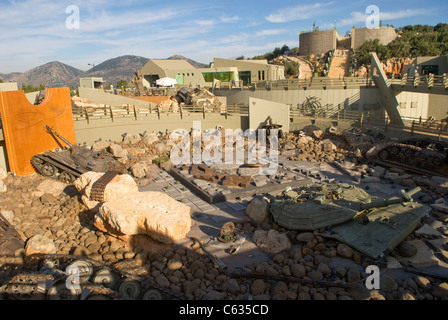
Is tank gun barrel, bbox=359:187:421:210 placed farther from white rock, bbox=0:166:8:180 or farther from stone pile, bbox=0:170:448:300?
white rock, bbox=0:166:8:180

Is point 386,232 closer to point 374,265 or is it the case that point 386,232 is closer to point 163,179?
point 374,265

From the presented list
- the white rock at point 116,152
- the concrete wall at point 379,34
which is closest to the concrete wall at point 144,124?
the white rock at point 116,152

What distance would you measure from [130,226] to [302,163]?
9715 mm

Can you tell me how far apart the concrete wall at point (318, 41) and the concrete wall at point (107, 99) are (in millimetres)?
36930

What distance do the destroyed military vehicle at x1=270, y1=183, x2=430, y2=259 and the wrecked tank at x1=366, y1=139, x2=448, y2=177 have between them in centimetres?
556

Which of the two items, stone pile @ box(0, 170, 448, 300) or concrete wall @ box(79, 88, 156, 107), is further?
concrete wall @ box(79, 88, 156, 107)

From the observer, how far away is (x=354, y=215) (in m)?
7.99

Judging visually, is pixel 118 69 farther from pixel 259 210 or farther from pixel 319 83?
pixel 259 210

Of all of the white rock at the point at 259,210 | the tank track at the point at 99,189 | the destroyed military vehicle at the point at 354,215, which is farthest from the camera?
the tank track at the point at 99,189

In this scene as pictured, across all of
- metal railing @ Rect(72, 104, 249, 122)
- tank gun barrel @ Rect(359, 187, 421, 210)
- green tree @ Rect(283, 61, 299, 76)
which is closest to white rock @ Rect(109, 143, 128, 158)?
metal railing @ Rect(72, 104, 249, 122)

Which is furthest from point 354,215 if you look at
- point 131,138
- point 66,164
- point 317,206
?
point 131,138

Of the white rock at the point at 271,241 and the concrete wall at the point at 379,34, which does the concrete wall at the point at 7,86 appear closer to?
the white rock at the point at 271,241

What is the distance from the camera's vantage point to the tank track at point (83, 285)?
5.39 meters

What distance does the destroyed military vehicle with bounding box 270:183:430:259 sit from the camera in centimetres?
726
